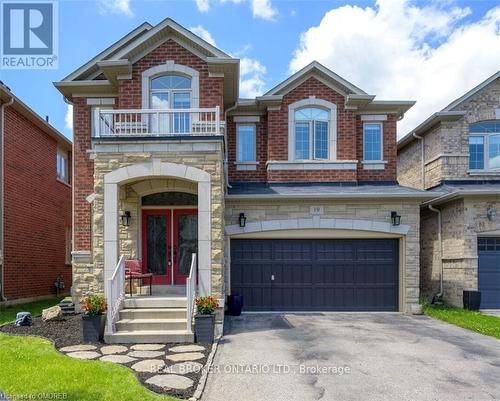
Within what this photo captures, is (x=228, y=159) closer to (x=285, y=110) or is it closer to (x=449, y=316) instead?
(x=285, y=110)

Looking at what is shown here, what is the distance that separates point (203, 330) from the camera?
7750mm

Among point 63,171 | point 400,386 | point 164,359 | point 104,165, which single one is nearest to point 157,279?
point 104,165

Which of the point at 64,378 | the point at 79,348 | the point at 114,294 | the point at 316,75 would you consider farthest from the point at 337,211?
the point at 64,378

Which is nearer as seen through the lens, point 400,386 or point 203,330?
point 400,386

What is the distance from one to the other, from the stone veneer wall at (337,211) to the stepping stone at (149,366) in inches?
194

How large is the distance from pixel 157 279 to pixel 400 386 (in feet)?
23.9

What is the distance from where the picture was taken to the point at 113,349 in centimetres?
721

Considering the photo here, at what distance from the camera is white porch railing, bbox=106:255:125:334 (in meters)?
7.82

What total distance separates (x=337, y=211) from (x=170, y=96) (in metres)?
5.68

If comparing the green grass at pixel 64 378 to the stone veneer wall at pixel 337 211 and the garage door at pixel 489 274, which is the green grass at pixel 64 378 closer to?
the stone veneer wall at pixel 337 211

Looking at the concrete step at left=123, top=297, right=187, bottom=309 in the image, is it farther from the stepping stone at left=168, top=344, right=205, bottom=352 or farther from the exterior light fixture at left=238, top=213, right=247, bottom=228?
the exterior light fixture at left=238, top=213, right=247, bottom=228

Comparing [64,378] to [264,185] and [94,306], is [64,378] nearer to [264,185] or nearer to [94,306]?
[94,306]

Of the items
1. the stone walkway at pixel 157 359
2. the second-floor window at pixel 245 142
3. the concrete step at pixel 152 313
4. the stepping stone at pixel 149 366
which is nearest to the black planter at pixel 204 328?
the stone walkway at pixel 157 359

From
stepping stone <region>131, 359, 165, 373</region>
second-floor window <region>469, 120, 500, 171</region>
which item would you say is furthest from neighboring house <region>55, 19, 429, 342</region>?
stepping stone <region>131, 359, 165, 373</region>
